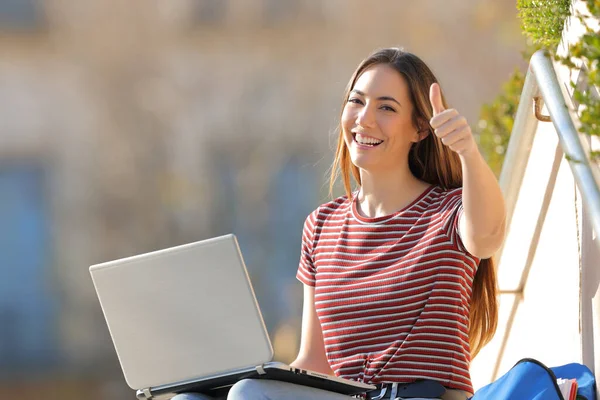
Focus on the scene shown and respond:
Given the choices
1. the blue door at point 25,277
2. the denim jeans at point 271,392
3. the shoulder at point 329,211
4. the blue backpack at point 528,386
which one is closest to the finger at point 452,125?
the blue backpack at point 528,386

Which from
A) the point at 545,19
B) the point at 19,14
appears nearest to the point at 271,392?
the point at 545,19

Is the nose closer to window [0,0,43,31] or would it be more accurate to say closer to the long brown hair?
the long brown hair

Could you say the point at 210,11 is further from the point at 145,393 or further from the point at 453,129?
the point at 453,129

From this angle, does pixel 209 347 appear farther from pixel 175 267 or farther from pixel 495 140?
pixel 495 140

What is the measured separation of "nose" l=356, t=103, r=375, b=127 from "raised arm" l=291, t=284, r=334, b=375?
17.0 inches

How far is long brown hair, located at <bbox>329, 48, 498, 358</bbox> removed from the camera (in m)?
2.55

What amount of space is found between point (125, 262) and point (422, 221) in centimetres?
68

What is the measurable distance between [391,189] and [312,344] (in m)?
0.42

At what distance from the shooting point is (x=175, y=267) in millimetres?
2178

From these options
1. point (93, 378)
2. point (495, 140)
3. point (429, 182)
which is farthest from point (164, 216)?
point (429, 182)

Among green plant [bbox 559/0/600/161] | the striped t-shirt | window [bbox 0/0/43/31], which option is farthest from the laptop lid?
window [bbox 0/0/43/31]

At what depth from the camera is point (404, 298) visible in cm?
240

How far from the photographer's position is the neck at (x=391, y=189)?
2564 mm

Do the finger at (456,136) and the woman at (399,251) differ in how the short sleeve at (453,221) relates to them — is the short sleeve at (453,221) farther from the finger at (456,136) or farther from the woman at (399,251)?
the finger at (456,136)
